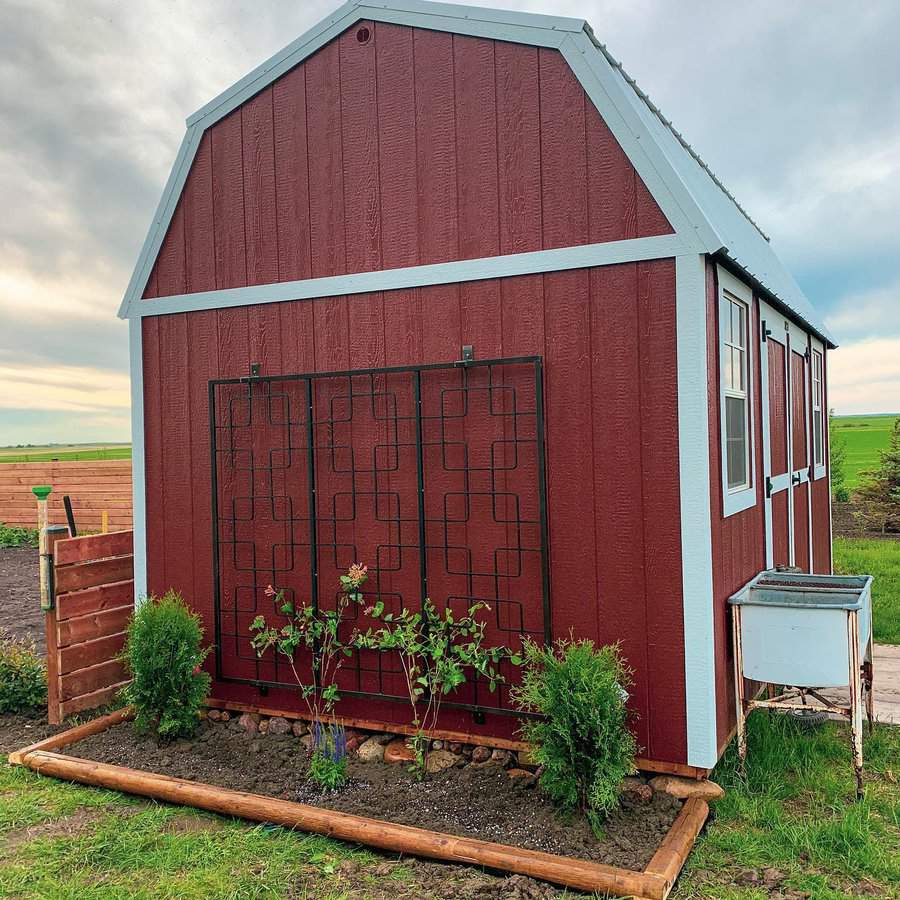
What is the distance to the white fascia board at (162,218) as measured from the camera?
16.3ft

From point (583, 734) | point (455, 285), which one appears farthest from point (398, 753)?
point (455, 285)

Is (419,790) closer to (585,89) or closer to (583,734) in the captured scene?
(583,734)

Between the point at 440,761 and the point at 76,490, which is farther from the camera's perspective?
the point at 76,490

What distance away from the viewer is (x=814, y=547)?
737 centimetres

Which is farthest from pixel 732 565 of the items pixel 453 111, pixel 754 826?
pixel 453 111

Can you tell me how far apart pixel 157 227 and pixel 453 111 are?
2.07 meters

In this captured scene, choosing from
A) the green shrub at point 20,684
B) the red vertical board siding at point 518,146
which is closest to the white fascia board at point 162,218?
the red vertical board siding at point 518,146

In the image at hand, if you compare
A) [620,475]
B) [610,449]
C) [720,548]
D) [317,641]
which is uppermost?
[610,449]

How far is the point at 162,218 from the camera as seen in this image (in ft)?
16.6

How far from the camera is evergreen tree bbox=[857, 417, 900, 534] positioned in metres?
13.4

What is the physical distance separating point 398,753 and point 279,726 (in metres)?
0.85

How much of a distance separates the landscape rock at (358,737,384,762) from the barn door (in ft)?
8.67

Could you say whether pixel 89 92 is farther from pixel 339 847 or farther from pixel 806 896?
pixel 806 896

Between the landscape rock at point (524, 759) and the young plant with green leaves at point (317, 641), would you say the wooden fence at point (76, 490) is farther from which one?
the landscape rock at point (524, 759)
